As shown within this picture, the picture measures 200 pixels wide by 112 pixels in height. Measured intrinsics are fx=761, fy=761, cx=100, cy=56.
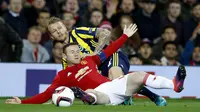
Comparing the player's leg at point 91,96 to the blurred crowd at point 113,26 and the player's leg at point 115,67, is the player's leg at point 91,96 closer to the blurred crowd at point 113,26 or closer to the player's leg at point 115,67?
the player's leg at point 115,67

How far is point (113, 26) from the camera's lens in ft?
53.6

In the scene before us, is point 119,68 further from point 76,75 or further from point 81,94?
point 81,94

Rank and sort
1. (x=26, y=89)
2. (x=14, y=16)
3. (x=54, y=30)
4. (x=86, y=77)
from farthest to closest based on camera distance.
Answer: (x=14, y=16) → (x=26, y=89) → (x=54, y=30) → (x=86, y=77)

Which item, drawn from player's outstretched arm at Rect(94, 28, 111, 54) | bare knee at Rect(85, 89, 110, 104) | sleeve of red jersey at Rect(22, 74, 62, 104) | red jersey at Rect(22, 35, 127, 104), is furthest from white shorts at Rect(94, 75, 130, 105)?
player's outstretched arm at Rect(94, 28, 111, 54)

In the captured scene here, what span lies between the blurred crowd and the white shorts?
16.7 ft

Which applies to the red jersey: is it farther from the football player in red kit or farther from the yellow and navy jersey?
the yellow and navy jersey

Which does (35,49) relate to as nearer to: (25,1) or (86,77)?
→ (25,1)

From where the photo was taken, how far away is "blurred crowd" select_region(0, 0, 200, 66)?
15281mm

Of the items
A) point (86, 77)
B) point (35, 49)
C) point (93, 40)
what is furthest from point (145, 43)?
point (86, 77)

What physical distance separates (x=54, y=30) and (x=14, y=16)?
14.9 ft

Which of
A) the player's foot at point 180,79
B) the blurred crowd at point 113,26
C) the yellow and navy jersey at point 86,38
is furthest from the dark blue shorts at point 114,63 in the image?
the blurred crowd at point 113,26

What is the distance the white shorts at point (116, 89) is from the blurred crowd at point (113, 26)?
508 cm

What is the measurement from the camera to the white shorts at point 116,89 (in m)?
10.0

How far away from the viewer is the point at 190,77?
15250mm
